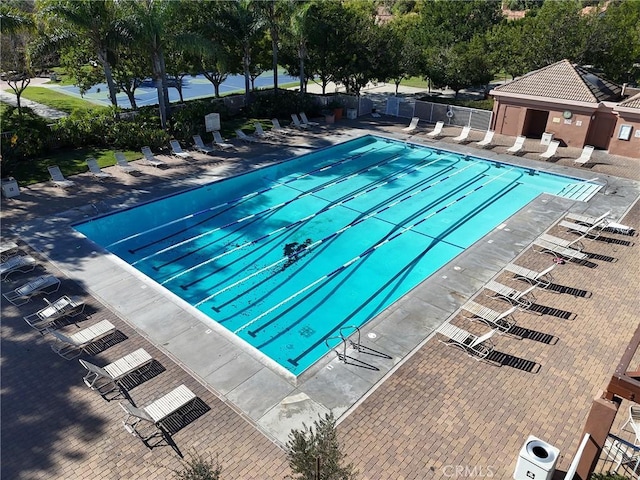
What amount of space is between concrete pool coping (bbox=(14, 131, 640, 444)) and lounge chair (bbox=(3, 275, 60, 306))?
2.52ft

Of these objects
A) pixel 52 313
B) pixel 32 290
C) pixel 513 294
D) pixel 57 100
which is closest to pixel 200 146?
pixel 32 290

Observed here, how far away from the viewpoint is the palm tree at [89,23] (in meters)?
23.0

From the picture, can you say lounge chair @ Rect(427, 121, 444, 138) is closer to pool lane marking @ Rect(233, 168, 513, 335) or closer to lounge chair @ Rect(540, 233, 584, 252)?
pool lane marking @ Rect(233, 168, 513, 335)

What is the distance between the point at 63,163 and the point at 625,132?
2833 cm

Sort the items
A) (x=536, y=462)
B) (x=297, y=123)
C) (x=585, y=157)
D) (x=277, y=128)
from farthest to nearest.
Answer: (x=297, y=123) → (x=277, y=128) → (x=585, y=157) → (x=536, y=462)

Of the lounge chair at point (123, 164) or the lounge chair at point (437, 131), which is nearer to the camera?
the lounge chair at point (123, 164)

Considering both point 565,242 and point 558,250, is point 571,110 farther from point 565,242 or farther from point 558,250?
point 558,250

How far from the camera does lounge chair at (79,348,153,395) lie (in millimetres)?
10008

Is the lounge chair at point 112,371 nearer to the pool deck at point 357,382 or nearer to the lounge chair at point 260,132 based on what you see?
the pool deck at point 357,382

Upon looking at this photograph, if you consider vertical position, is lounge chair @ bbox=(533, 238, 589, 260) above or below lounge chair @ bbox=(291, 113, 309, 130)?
below

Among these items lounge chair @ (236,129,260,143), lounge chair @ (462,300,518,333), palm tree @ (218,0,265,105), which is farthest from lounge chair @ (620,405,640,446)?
palm tree @ (218,0,265,105)

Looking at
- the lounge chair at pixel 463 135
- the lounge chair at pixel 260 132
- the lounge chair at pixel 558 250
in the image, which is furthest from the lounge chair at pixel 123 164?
the lounge chair at pixel 463 135

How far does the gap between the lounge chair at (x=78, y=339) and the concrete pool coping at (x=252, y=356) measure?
775mm

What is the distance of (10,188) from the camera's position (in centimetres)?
1927
